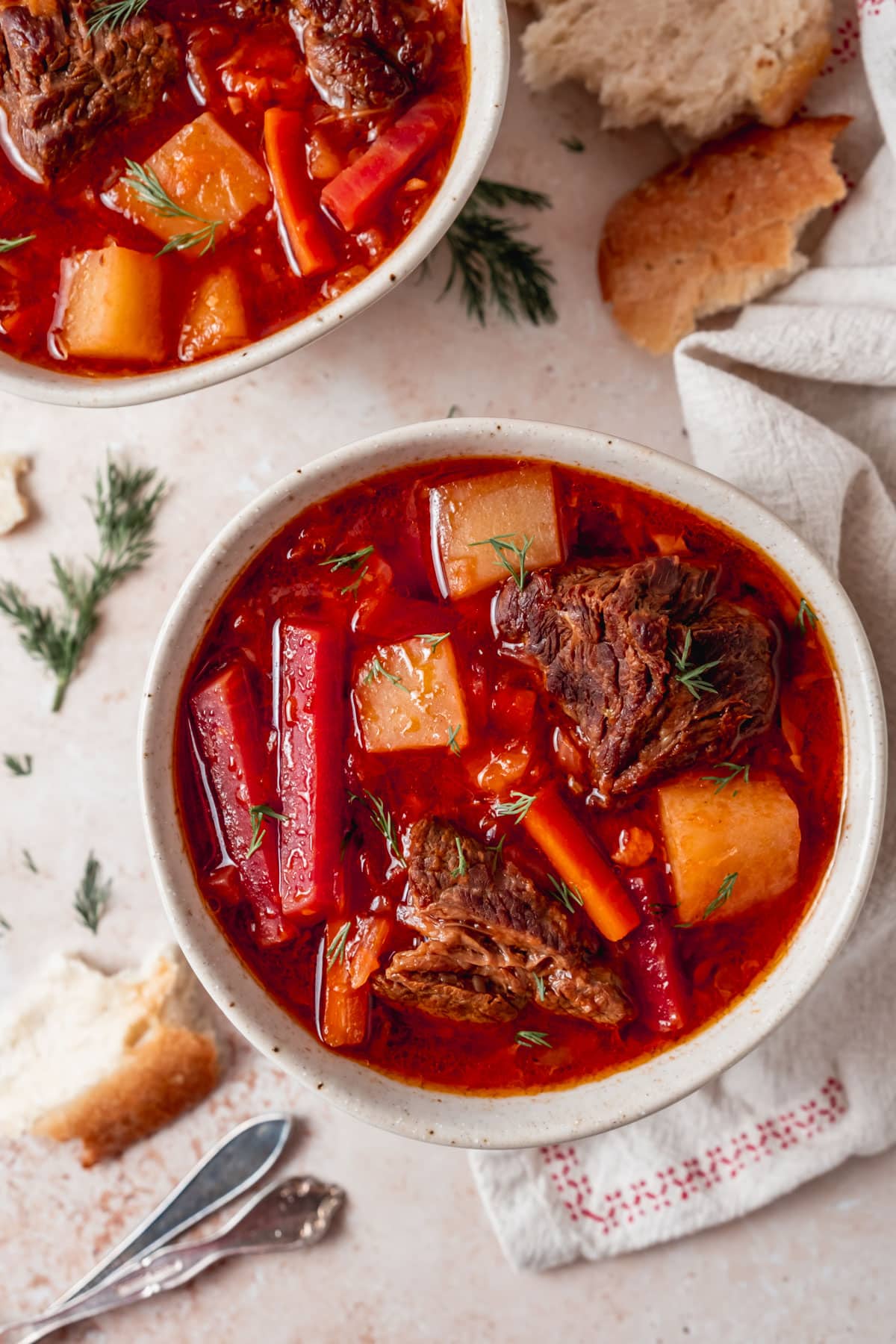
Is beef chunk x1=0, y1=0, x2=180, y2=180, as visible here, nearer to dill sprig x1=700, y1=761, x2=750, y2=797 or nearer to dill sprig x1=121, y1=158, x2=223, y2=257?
dill sprig x1=121, y1=158, x2=223, y2=257

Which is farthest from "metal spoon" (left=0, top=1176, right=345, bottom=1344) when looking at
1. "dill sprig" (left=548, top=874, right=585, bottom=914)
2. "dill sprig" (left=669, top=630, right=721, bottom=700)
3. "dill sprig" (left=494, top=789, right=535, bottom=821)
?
"dill sprig" (left=669, top=630, right=721, bottom=700)

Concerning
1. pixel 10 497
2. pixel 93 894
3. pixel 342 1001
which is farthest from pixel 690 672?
pixel 10 497

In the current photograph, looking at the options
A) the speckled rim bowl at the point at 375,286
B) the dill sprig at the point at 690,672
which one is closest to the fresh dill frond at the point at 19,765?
the speckled rim bowl at the point at 375,286

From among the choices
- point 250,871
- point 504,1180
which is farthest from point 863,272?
point 504,1180

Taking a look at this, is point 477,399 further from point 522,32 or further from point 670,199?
point 522,32

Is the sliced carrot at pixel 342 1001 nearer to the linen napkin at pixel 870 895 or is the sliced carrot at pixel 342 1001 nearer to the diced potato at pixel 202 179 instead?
the linen napkin at pixel 870 895

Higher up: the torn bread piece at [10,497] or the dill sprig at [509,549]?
the torn bread piece at [10,497]
